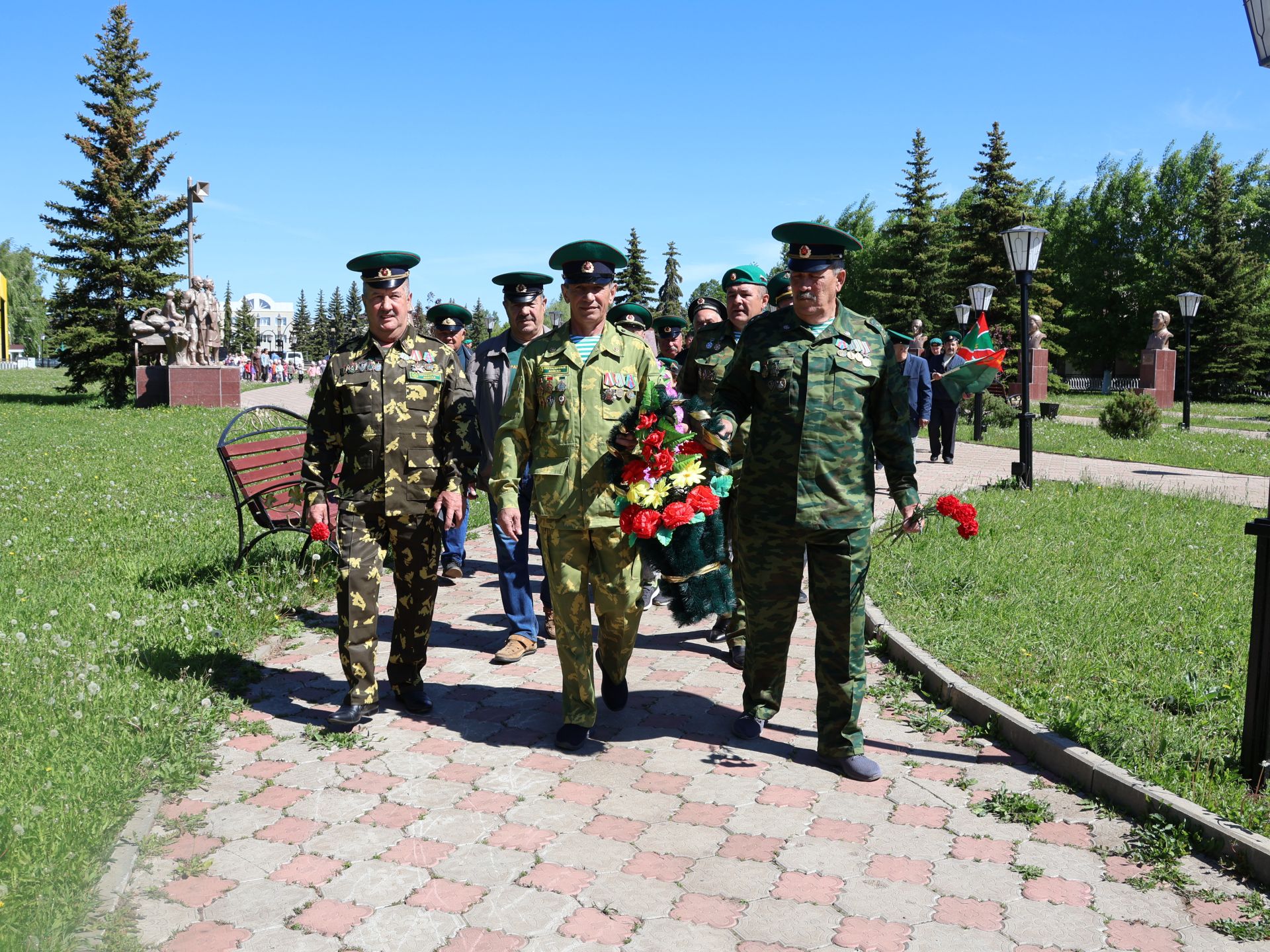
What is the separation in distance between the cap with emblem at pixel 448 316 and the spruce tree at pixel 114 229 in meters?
29.0

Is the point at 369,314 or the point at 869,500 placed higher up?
the point at 369,314

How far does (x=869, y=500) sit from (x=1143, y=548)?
544 centimetres

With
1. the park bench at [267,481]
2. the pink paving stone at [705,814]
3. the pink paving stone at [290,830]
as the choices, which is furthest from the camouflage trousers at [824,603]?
the park bench at [267,481]

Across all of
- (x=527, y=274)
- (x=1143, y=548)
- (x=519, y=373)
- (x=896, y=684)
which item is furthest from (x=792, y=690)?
(x=1143, y=548)

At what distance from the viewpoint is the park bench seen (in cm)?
731

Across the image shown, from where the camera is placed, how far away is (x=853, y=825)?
4051mm

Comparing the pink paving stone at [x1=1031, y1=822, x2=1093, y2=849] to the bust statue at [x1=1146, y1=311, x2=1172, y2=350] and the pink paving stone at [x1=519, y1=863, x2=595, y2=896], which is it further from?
the bust statue at [x1=1146, y1=311, x2=1172, y2=350]

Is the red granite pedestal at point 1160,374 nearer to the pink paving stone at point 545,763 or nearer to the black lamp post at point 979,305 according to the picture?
the black lamp post at point 979,305

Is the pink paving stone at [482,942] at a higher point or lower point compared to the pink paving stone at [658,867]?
lower

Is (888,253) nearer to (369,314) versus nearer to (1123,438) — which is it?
(1123,438)

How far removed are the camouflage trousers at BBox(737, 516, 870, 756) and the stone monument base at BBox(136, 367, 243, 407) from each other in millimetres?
27992

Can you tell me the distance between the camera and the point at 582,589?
4.76m

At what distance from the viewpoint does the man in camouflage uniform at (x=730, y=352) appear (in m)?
6.14

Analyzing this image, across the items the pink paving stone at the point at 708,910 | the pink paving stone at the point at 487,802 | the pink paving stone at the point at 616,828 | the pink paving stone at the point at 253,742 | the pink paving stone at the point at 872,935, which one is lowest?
the pink paving stone at the point at 872,935
